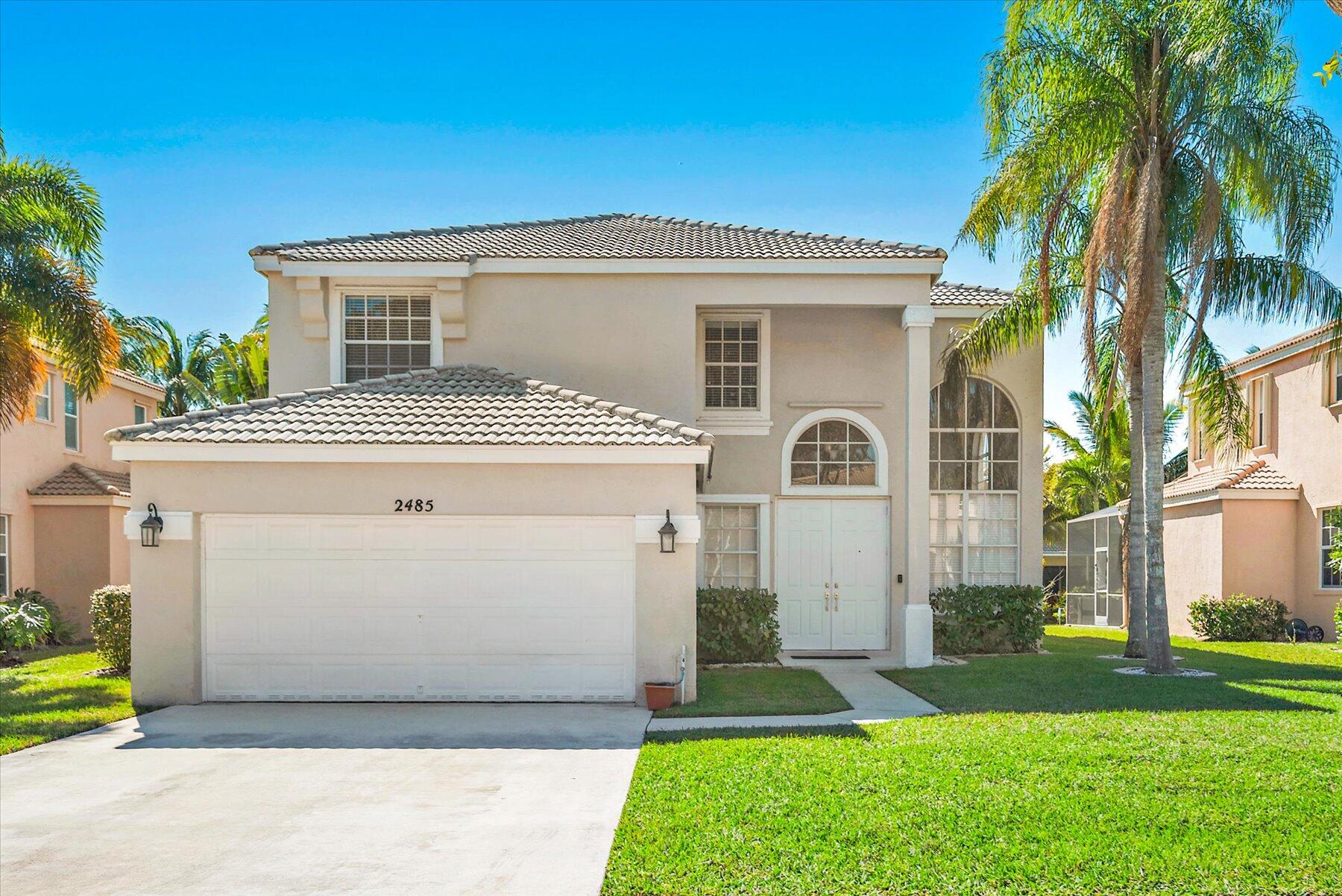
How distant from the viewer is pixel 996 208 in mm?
15625

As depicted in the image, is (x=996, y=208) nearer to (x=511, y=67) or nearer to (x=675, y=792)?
(x=511, y=67)

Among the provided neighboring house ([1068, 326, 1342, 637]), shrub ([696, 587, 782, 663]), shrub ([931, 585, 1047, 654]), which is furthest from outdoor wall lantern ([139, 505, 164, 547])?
neighboring house ([1068, 326, 1342, 637])

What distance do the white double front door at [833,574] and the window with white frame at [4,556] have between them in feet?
49.0

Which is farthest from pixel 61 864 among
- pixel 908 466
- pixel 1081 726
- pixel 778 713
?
pixel 908 466

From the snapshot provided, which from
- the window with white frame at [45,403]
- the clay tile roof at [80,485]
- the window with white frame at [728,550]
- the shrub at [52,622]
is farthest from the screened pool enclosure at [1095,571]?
the window with white frame at [45,403]

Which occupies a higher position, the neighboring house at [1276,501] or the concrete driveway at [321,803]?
the neighboring house at [1276,501]

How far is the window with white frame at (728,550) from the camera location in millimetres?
17266

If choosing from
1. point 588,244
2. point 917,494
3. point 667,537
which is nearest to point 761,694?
point 667,537

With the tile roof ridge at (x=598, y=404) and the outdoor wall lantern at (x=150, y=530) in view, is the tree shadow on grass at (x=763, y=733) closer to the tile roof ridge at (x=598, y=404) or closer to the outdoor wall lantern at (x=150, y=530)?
the tile roof ridge at (x=598, y=404)

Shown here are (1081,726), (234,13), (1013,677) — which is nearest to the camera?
(1081,726)

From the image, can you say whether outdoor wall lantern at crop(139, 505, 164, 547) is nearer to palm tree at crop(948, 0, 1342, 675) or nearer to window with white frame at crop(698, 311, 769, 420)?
window with white frame at crop(698, 311, 769, 420)

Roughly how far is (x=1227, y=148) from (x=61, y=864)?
13.9 metres

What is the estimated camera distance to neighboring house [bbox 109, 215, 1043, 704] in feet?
40.3

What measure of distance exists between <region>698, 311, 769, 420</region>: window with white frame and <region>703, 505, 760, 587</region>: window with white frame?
5.32 feet
